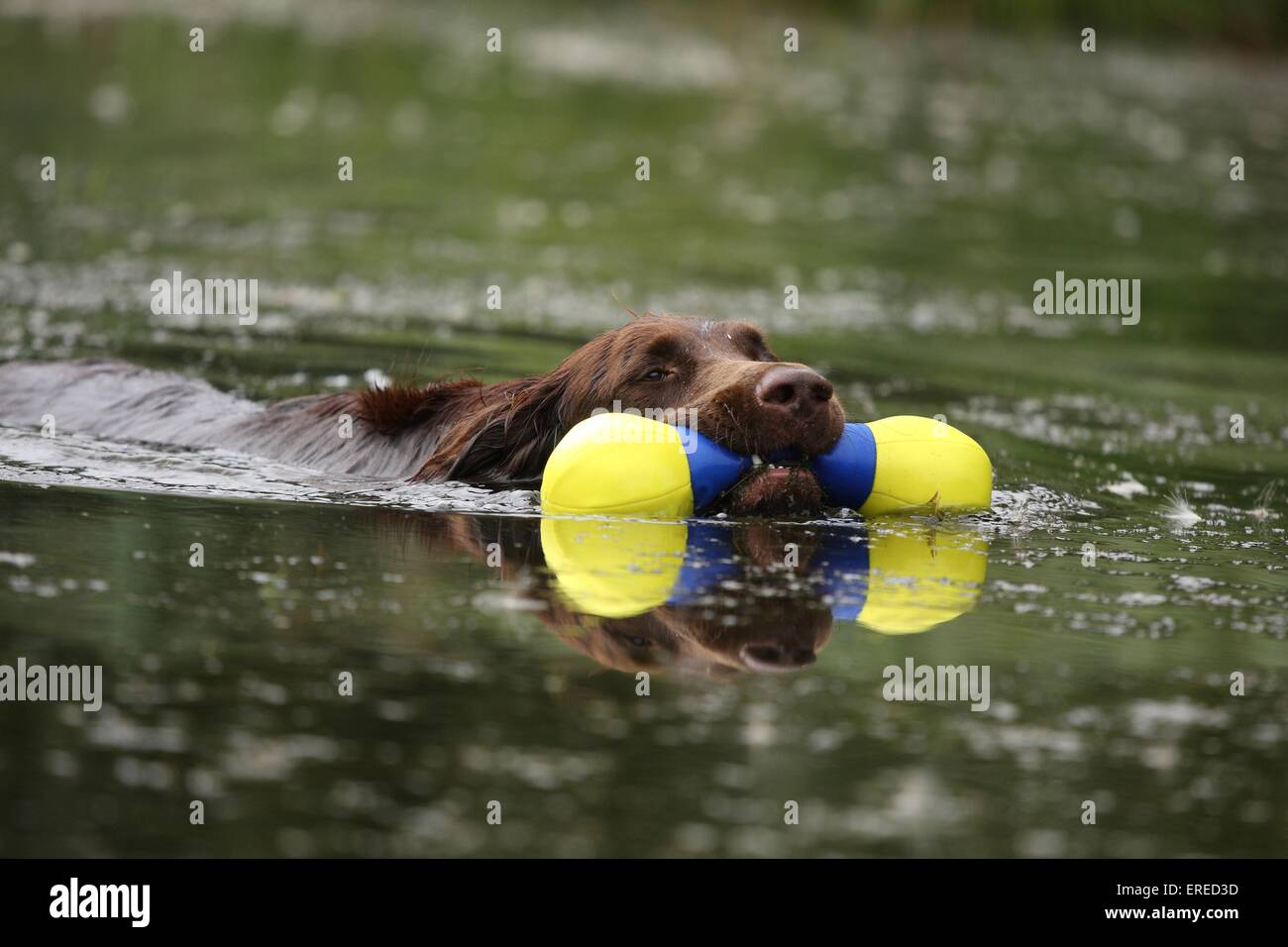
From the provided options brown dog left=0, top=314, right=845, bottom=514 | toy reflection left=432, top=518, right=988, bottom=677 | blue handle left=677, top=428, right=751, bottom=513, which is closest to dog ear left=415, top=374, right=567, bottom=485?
brown dog left=0, top=314, right=845, bottom=514

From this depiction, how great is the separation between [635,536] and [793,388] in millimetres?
782

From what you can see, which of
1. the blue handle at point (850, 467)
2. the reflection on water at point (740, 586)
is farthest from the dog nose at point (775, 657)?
the blue handle at point (850, 467)

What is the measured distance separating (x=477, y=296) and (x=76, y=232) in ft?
10.8

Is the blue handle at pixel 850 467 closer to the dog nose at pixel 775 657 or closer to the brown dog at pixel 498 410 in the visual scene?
the brown dog at pixel 498 410

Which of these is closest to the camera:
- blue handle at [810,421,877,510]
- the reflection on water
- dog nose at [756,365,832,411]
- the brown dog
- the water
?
the water

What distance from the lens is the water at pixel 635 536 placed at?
4.57 m

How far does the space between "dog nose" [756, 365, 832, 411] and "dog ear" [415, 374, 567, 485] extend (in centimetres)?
120

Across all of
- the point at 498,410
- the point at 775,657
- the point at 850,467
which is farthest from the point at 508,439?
the point at 775,657

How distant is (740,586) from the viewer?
6.33m

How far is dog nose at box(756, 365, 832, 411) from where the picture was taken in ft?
22.5

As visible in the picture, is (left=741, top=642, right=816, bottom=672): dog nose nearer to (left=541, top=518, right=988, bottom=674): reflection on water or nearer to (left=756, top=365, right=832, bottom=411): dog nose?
(left=541, top=518, right=988, bottom=674): reflection on water

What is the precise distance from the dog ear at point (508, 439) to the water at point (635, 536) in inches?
6.0
